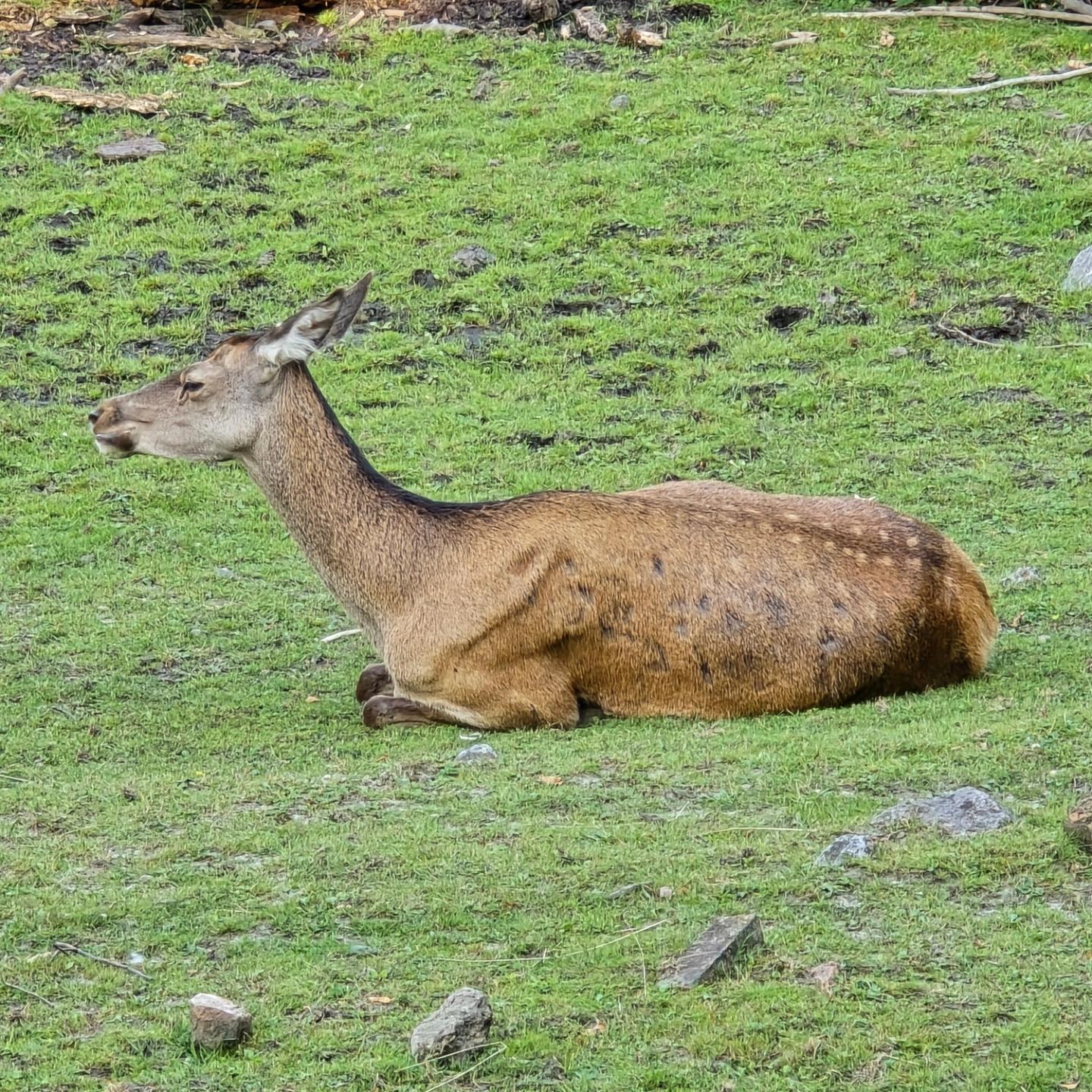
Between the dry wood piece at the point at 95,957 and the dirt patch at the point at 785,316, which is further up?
the dry wood piece at the point at 95,957

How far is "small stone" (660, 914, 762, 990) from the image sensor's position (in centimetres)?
528

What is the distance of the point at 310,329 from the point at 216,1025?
14.8 feet

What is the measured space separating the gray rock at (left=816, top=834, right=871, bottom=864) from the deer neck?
3.11 m

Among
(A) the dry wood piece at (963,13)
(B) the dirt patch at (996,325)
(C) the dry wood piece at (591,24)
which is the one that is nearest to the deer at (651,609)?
(B) the dirt patch at (996,325)

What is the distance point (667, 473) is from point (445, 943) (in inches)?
280

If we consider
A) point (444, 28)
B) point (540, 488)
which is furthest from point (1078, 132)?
point (540, 488)

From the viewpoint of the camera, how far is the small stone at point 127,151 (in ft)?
55.8

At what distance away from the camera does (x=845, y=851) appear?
6094 millimetres

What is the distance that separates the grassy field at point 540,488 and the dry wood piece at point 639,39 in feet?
0.67

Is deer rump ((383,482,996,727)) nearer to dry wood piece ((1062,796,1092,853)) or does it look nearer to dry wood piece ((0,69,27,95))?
dry wood piece ((1062,796,1092,853))

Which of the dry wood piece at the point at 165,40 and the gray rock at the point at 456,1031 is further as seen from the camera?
the dry wood piece at the point at 165,40

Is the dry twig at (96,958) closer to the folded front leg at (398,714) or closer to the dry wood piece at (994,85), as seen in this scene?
the folded front leg at (398,714)

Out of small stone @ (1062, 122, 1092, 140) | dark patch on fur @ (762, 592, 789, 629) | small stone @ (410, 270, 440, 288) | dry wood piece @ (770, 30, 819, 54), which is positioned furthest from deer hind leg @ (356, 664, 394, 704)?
dry wood piece @ (770, 30, 819, 54)

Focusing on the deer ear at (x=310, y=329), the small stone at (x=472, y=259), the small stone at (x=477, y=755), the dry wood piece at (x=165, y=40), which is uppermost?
the dry wood piece at (x=165, y=40)
